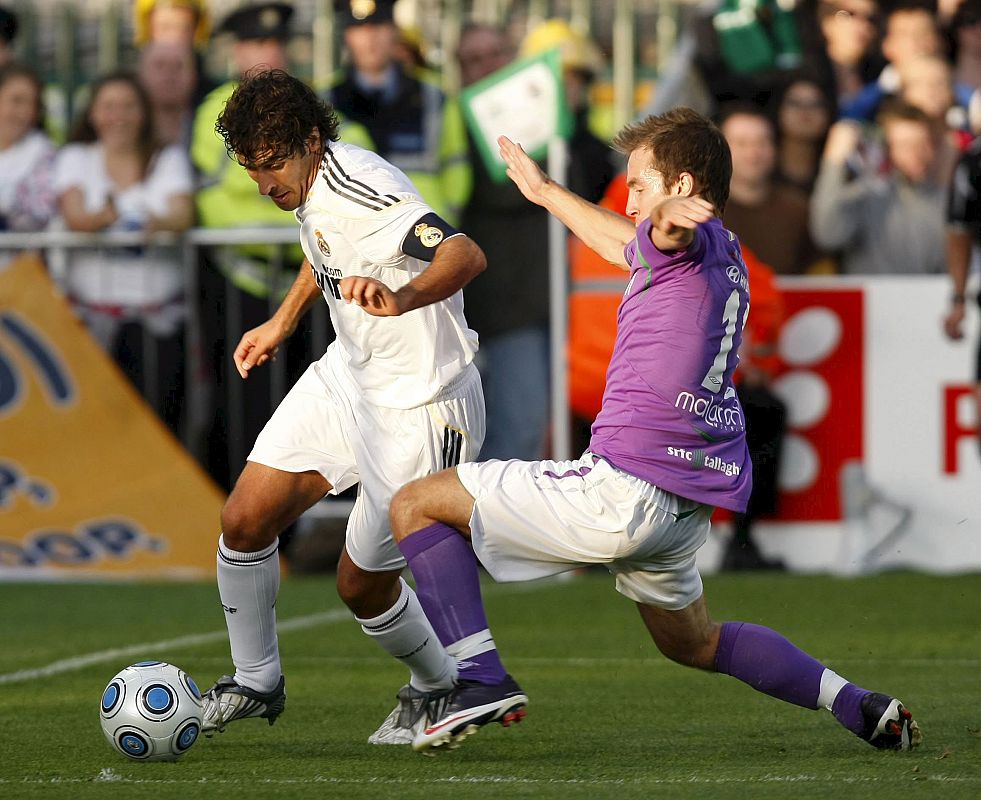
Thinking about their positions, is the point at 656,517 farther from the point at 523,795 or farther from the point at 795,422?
the point at 795,422

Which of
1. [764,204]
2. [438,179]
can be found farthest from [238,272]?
[764,204]

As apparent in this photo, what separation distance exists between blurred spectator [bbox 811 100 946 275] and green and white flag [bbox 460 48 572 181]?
1.54m

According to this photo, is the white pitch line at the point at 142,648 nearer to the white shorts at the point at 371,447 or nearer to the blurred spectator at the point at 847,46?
the white shorts at the point at 371,447

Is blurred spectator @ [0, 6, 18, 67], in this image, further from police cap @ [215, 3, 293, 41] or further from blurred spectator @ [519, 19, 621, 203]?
blurred spectator @ [519, 19, 621, 203]

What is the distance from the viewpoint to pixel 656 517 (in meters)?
4.66

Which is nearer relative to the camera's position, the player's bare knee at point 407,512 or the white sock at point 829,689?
the player's bare knee at point 407,512

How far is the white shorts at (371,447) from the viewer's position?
5391mm

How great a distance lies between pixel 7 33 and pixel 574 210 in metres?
6.83

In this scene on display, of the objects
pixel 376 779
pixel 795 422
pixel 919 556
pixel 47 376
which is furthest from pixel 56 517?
pixel 376 779

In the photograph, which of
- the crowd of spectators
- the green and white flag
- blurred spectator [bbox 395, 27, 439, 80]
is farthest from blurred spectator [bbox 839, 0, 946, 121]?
blurred spectator [bbox 395, 27, 439, 80]

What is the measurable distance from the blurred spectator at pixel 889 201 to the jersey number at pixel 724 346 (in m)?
5.73

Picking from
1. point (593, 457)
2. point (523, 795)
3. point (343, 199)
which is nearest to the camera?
point (523, 795)

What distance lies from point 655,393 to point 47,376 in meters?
6.21

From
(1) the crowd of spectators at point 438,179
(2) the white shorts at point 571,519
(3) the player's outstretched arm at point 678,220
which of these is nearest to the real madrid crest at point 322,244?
(2) the white shorts at point 571,519
